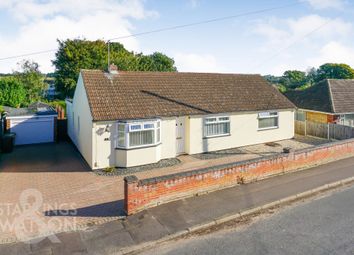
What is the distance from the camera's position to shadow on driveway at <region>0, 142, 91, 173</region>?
43.6 feet

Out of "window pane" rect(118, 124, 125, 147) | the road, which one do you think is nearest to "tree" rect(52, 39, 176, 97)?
"window pane" rect(118, 124, 125, 147)

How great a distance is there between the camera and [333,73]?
77.4 m

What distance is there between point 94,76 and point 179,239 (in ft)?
34.9

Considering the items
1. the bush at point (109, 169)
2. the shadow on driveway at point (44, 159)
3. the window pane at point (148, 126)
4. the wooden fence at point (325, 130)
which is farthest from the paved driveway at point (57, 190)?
the wooden fence at point (325, 130)

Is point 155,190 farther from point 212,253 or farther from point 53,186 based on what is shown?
point 53,186

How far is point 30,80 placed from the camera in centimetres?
4566

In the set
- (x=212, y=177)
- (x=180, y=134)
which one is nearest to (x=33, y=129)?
(x=180, y=134)

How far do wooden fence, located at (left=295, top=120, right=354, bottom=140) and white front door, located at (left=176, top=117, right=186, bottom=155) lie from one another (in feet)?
37.0

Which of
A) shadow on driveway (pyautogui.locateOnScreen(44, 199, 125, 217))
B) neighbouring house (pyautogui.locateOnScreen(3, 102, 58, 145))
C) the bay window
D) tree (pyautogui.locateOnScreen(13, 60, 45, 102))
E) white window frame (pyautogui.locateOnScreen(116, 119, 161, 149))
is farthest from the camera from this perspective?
tree (pyautogui.locateOnScreen(13, 60, 45, 102))

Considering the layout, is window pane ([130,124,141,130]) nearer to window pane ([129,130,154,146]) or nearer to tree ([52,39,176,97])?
window pane ([129,130,154,146])

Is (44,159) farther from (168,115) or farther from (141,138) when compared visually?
(168,115)

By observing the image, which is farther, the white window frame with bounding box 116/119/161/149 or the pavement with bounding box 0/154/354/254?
the white window frame with bounding box 116/119/161/149

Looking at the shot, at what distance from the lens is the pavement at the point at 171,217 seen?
21.8 ft

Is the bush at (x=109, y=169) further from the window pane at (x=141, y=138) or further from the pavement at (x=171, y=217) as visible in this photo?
the pavement at (x=171, y=217)
